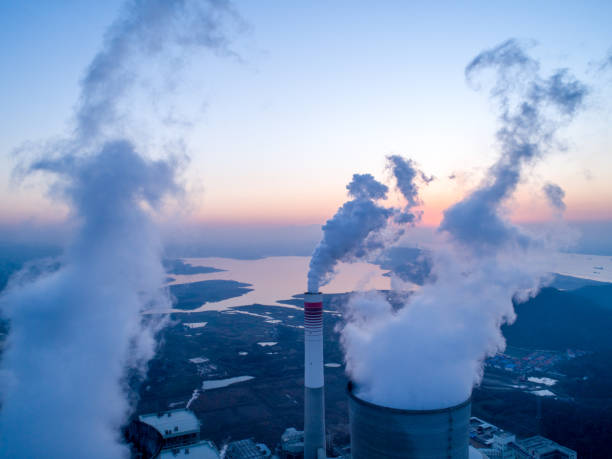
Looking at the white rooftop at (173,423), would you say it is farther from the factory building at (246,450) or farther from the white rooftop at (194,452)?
the factory building at (246,450)

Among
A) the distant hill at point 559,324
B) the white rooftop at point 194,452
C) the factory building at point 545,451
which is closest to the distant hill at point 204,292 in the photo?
the distant hill at point 559,324

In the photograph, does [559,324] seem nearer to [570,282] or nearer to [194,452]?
[570,282]

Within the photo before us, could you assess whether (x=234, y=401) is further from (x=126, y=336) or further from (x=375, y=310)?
(x=126, y=336)

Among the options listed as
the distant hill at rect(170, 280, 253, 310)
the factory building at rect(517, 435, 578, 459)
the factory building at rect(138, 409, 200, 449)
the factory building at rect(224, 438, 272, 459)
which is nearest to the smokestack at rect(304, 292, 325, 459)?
the factory building at rect(138, 409, 200, 449)

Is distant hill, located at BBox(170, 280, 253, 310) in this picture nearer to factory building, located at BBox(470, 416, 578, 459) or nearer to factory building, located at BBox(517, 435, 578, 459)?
factory building, located at BBox(470, 416, 578, 459)

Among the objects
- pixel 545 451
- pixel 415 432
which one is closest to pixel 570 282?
pixel 545 451

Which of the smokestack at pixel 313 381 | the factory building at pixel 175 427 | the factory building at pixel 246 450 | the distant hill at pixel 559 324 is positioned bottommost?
the factory building at pixel 246 450
